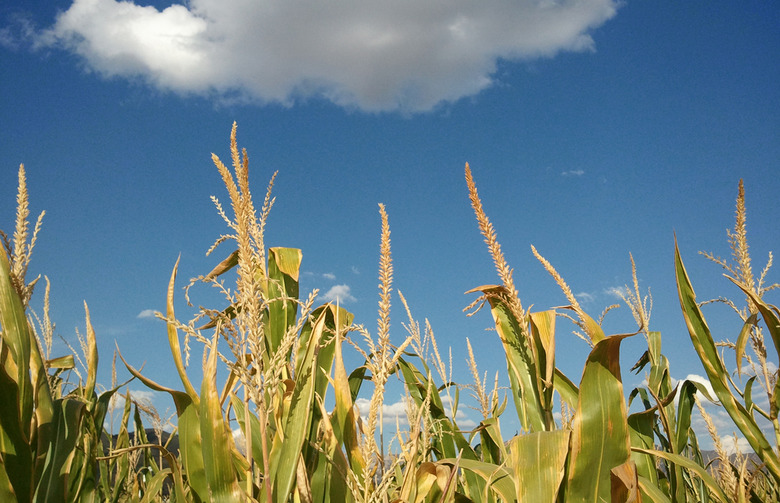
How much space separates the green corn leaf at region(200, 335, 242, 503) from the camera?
158 centimetres

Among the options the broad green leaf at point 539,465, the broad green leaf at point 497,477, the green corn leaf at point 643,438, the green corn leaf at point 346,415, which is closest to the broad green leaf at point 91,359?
the green corn leaf at point 346,415

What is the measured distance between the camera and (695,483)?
3143 millimetres

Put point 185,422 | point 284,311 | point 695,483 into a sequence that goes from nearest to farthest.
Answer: point 185,422
point 284,311
point 695,483

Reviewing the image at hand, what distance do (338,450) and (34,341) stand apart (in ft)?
3.44

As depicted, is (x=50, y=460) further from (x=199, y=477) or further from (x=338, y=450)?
(x=338, y=450)

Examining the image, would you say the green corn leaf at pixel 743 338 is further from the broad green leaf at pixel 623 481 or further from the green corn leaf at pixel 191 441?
the green corn leaf at pixel 191 441

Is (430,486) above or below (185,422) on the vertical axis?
below

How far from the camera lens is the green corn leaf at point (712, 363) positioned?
209 centimetres

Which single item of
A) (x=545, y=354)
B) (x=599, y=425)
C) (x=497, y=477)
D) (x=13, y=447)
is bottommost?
(x=497, y=477)

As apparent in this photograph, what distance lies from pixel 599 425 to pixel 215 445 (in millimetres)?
1180

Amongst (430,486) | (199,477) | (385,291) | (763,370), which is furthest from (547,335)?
(199,477)

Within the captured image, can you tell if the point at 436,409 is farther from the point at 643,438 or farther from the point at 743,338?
the point at 743,338

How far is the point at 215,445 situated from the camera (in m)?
1.60

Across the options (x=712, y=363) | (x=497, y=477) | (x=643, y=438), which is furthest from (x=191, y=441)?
(x=712, y=363)
